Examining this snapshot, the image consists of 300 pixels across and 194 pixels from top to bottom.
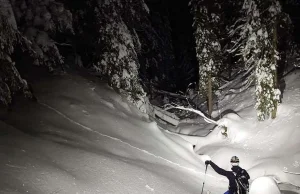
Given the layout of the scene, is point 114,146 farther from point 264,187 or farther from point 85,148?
point 264,187

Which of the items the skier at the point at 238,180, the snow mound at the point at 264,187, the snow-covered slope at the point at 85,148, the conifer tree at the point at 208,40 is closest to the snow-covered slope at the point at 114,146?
the snow-covered slope at the point at 85,148

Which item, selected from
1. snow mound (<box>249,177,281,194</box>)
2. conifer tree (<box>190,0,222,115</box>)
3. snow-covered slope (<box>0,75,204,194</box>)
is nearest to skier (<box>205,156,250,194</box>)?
snow mound (<box>249,177,281,194</box>)

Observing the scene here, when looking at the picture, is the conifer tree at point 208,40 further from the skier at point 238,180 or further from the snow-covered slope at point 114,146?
the skier at point 238,180

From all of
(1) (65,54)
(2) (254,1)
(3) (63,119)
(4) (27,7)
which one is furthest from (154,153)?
(1) (65,54)

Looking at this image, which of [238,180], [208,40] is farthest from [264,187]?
[208,40]

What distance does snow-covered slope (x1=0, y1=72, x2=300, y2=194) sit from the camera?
6504 millimetres

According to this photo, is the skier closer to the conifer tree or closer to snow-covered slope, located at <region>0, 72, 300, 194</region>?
snow-covered slope, located at <region>0, 72, 300, 194</region>

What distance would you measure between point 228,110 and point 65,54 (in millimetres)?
10573

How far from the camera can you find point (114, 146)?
9.44m

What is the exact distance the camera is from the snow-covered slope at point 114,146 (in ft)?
21.3

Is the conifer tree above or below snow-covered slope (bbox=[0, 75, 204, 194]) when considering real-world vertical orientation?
above

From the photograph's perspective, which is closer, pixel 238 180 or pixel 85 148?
pixel 238 180

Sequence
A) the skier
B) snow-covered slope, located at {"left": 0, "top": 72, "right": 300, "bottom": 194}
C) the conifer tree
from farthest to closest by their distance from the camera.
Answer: the conifer tree → the skier → snow-covered slope, located at {"left": 0, "top": 72, "right": 300, "bottom": 194}

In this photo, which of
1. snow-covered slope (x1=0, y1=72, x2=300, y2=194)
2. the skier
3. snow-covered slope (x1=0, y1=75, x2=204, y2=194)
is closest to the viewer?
snow-covered slope (x1=0, y1=75, x2=204, y2=194)
